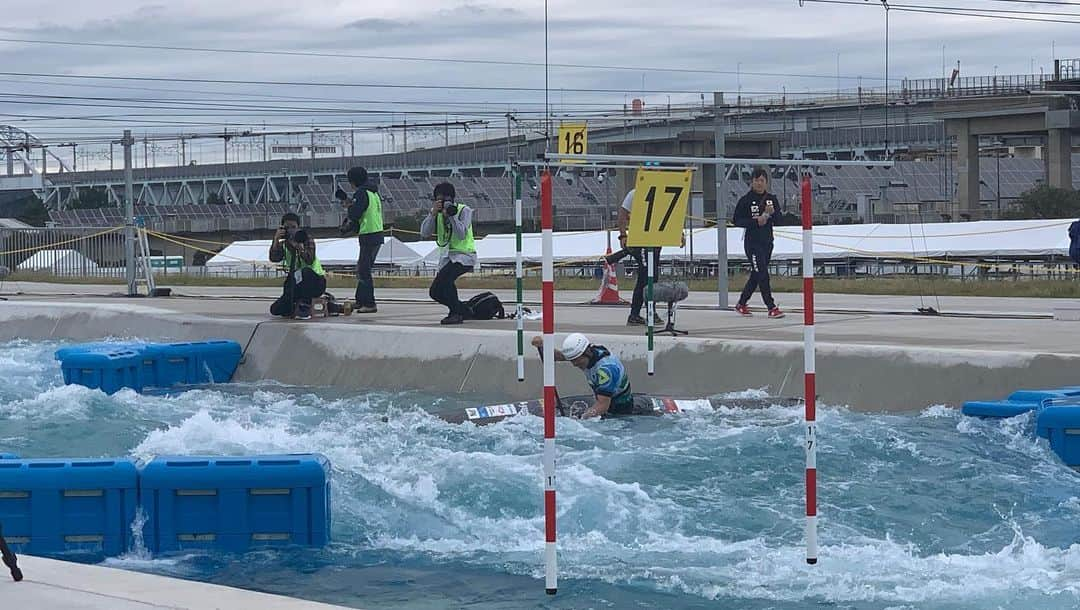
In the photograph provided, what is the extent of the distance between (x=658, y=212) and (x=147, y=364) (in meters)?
7.57

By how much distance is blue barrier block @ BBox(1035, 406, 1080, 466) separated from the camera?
39.5 feet

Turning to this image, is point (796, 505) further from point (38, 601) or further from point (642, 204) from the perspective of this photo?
point (38, 601)

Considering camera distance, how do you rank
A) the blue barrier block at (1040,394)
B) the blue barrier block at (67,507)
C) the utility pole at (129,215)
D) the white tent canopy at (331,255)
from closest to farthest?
the blue barrier block at (67,507) < the blue barrier block at (1040,394) < the utility pole at (129,215) < the white tent canopy at (331,255)

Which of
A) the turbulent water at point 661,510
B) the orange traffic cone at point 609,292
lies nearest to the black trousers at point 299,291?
the orange traffic cone at point 609,292

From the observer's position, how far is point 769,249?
20.5 m

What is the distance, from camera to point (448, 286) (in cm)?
2041

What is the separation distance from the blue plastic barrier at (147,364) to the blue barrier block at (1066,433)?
36.3 feet

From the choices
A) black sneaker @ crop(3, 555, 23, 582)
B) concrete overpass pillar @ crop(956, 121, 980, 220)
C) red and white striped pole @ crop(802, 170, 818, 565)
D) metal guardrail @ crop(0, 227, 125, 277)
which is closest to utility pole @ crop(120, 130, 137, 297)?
metal guardrail @ crop(0, 227, 125, 277)

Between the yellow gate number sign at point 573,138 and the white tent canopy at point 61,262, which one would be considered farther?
the white tent canopy at point 61,262

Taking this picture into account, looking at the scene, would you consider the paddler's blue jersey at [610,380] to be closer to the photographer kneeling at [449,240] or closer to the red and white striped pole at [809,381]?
Answer: the red and white striped pole at [809,381]

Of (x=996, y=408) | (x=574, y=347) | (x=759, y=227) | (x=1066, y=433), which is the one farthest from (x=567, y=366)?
(x=1066, y=433)

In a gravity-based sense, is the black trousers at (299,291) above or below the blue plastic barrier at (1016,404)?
above

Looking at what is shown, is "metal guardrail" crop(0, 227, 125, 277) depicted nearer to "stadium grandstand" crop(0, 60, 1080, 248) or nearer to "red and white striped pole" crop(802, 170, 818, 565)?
"stadium grandstand" crop(0, 60, 1080, 248)

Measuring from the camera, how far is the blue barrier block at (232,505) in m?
10.0
